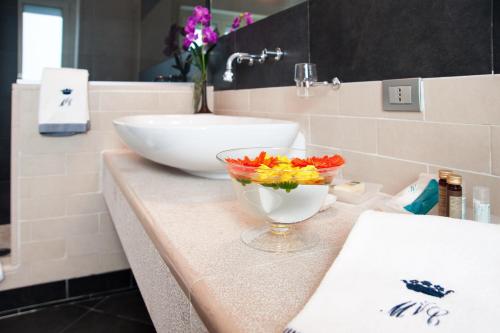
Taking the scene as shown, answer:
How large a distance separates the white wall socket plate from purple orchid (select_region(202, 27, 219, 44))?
1.17 meters

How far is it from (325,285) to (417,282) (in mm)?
105

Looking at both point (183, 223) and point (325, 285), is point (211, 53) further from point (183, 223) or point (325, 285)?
point (325, 285)

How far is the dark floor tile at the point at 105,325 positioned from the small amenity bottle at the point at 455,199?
Result: 1477 millimetres

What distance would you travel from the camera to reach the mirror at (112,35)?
75.9 inches

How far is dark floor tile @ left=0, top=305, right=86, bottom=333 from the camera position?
1.67m

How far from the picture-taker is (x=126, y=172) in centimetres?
123


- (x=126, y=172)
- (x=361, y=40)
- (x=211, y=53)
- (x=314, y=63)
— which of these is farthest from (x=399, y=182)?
(x=211, y=53)

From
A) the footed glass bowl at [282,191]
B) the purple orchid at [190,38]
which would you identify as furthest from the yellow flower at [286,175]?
the purple orchid at [190,38]

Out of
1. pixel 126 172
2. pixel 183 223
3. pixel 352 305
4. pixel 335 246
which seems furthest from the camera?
pixel 126 172

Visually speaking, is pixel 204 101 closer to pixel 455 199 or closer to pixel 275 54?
pixel 275 54

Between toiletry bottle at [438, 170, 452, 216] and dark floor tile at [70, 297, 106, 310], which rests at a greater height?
toiletry bottle at [438, 170, 452, 216]

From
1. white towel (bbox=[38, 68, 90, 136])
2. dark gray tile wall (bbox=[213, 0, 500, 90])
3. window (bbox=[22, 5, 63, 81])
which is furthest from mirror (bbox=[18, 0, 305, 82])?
dark gray tile wall (bbox=[213, 0, 500, 90])

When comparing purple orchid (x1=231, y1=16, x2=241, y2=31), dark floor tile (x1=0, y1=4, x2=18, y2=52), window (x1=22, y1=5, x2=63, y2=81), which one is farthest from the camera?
dark floor tile (x1=0, y1=4, x2=18, y2=52)

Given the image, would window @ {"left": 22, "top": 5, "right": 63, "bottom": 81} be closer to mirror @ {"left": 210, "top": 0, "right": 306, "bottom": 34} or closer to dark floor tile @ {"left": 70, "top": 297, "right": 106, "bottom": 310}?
mirror @ {"left": 210, "top": 0, "right": 306, "bottom": 34}
